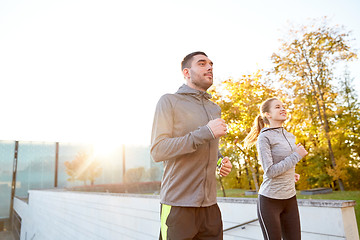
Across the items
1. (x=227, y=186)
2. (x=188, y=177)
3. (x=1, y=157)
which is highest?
(x=1, y=157)

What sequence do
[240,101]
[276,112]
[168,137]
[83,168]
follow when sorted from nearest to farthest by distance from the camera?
[168,137], [276,112], [240,101], [83,168]

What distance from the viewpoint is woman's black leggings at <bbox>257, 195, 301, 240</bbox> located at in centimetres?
203

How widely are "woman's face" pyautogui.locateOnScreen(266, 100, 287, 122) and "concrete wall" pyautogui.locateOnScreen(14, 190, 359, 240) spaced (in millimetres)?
977

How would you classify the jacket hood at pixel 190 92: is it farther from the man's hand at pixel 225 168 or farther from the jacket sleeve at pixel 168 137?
the man's hand at pixel 225 168

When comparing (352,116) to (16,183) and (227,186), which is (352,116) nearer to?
(227,186)

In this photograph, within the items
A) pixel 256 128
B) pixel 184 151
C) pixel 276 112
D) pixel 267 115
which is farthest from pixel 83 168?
pixel 184 151

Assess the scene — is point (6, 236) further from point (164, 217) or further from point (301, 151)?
point (301, 151)

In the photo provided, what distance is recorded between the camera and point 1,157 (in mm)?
20078

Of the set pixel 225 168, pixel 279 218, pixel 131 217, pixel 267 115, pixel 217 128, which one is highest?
pixel 267 115

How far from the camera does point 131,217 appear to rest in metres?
5.84

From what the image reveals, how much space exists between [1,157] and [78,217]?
1596 centimetres

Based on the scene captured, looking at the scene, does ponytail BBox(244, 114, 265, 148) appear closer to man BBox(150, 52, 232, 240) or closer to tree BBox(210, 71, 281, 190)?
man BBox(150, 52, 232, 240)

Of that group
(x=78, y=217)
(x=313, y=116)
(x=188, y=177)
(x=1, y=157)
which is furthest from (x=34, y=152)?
(x=188, y=177)

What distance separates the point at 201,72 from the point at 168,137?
52cm
